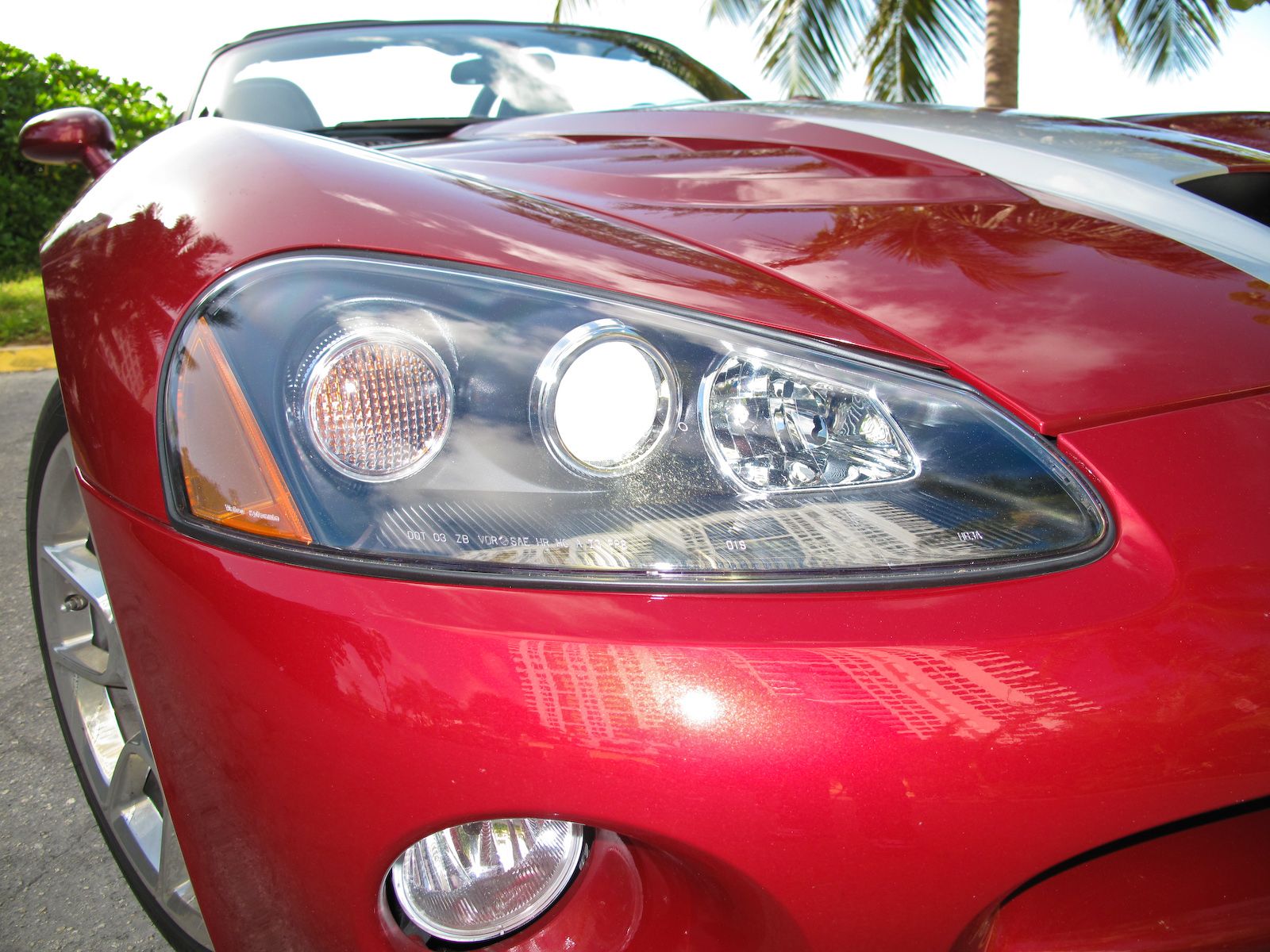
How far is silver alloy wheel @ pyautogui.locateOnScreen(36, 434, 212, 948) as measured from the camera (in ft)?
4.34

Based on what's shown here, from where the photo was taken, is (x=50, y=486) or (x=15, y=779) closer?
(x=50, y=486)

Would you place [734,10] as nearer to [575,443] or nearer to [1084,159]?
[1084,159]

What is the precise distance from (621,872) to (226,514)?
45cm

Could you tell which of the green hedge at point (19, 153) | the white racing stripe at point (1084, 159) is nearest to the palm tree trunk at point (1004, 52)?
the green hedge at point (19, 153)

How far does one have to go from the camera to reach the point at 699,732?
726 mm

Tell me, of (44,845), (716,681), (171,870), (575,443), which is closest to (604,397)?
(575,443)

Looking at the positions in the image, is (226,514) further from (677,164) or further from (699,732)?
(677,164)

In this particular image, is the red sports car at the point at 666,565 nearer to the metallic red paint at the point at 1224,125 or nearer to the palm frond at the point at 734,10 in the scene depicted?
the metallic red paint at the point at 1224,125

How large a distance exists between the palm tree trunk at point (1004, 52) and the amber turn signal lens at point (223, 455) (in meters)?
8.75

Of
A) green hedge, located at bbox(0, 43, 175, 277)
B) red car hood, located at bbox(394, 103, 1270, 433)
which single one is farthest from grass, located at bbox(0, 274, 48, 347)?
red car hood, located at bbox(394, 103, 1270, 433)

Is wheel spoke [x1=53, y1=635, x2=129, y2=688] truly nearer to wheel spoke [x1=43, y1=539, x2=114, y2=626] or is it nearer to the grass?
wheel spoke [x1=43, y1=539, x2=114, y2=626]

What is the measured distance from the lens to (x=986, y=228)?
1.14 m

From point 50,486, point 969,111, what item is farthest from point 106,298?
point 969,111

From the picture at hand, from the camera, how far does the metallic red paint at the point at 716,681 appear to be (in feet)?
2.39
